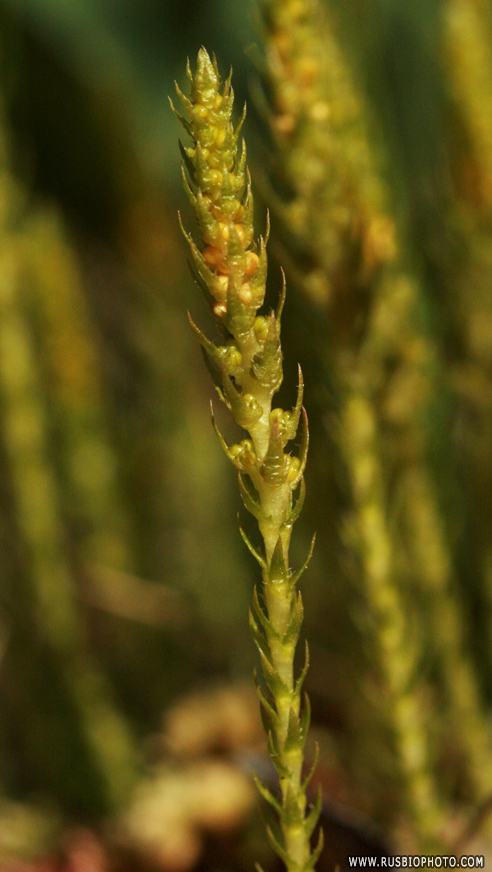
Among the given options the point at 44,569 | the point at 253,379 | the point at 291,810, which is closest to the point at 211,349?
the point at 253,379

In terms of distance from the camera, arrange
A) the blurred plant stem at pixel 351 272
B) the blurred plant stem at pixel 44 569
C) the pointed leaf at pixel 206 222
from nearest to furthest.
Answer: the pointed leaf at pixel 206 222
the blurred plant stem at pixel 351 272
the blurred plant stem at pixel 44 569

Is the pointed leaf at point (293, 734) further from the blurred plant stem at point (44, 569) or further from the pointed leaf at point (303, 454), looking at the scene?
the blurred plant stem at point (44, 569)

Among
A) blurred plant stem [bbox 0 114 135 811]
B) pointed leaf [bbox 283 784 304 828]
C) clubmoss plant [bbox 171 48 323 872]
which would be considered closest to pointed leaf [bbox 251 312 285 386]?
clubmoss plant [bbox 171 48 323 872]

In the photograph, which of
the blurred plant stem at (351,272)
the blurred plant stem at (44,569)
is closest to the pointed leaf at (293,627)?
the blurred plant stem at (351,272)

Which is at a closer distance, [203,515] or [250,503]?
[250,503]

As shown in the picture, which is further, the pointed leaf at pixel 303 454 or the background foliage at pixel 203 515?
the background foliage at pixel 203 515

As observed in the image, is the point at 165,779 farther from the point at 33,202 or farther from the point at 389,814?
the point at 33,202

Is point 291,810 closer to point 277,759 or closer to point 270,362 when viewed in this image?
point 277,759

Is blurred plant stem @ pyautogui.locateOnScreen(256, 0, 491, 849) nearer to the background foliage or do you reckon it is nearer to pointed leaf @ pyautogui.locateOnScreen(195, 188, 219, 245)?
the background foliage
